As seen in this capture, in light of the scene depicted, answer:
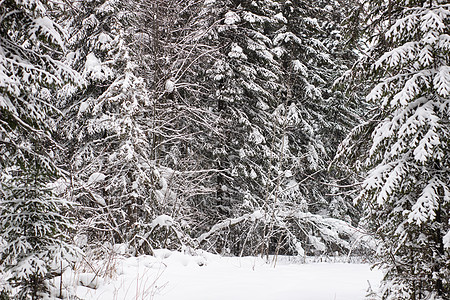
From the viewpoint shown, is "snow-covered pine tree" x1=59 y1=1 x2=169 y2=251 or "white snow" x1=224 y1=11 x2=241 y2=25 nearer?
"snow-covered pine tree" x1=59 y1=1 x2=169 y2=251

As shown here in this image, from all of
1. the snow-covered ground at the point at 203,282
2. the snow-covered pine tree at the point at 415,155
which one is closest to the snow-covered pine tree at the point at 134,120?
the snow-covered ground at the point at 203,282

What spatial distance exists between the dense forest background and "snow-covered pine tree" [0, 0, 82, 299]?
2 cm

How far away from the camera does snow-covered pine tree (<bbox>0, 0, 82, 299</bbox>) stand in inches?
138

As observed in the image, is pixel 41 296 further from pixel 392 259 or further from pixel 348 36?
pixel 348 36

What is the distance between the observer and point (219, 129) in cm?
1084

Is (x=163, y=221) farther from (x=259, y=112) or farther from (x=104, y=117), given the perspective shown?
(x=259, y=112)

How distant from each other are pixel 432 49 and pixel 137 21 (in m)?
10.1

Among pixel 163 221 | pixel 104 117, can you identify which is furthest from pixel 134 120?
pixel 163 221

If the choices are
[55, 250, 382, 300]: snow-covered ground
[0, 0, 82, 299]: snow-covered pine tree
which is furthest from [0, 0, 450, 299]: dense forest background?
Answer: [55, 250, 382, 300]: snow-covered ground

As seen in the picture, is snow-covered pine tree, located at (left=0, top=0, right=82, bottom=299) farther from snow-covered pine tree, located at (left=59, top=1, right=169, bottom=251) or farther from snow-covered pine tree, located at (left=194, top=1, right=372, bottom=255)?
snow-covered pine tree, located at (left=194, top=1, right=372, bottom=255)

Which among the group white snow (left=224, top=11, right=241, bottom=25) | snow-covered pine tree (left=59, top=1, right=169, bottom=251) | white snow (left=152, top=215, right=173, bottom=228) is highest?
white snow (left=224, top=11, right=241, bottom=25)

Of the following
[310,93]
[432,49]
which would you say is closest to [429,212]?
[432,49]

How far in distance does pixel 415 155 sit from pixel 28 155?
4.36 metres

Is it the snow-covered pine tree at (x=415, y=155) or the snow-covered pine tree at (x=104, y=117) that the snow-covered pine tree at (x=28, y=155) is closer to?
the snow-covered pine tree at (x=415, y=155)
